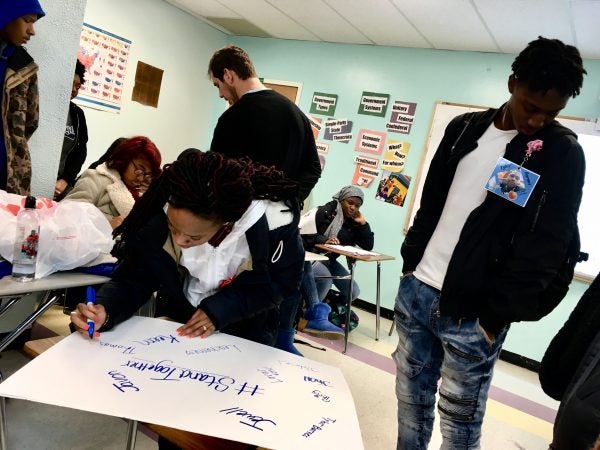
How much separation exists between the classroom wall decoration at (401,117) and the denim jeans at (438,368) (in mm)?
3341

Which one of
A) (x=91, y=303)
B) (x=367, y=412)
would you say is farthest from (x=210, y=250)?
(x=367, y=412)

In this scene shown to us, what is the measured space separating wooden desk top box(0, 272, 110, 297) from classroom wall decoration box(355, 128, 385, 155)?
11.4ft

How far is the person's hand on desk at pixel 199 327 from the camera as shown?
101 cm

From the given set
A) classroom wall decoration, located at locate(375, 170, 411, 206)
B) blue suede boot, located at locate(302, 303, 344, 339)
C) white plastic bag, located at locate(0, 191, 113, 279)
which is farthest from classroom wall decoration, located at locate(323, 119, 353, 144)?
white plastic bag, located at locate(0, 191, 113, 279)

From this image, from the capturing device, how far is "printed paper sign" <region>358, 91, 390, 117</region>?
4426mm

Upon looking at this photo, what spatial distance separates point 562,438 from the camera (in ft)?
2.29

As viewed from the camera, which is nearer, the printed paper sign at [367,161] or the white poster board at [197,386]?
the white poster board at [197,386]

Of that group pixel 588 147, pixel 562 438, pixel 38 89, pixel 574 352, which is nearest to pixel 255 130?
pixel 38 89

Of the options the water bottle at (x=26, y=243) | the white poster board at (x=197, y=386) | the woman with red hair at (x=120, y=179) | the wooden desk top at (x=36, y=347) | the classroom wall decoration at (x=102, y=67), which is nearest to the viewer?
the white poster board at (x=197, y=386)

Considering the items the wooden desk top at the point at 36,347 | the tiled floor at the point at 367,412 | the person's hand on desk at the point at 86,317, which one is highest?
the person's hand on desk at the point at 86,317

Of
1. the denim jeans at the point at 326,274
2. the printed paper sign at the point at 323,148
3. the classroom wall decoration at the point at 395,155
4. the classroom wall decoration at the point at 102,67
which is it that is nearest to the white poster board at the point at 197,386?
the denim jeans at the point at 326,274

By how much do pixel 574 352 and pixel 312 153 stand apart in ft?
4.85

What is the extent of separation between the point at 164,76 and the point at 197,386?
4623 millimetres

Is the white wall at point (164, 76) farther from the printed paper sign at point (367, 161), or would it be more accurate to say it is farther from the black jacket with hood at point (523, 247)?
the black jacket with hood at point (523, 247)
